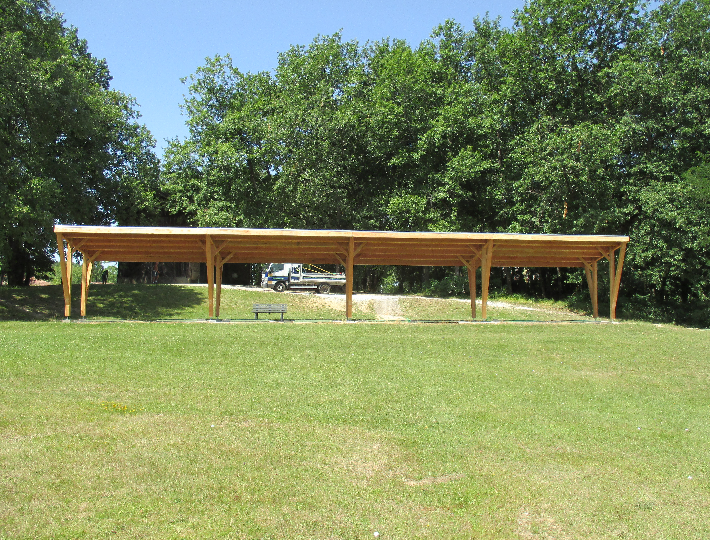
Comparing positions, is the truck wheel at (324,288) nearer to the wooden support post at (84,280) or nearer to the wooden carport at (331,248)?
the wooden carport at (331,248)

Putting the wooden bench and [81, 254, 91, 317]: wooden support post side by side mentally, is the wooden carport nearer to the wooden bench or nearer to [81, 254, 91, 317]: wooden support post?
[81, 254, 91, 317]: wooden support post

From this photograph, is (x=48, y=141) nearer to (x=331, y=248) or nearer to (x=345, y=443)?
(x=331, y=248)

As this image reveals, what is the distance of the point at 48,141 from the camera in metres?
24.7

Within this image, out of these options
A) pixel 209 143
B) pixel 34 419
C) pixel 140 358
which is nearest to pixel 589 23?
pixel 209 143

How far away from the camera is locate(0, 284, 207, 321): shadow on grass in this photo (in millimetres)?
24594

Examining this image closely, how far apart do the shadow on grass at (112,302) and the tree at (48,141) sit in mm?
1948

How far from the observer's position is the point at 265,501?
5.31 m

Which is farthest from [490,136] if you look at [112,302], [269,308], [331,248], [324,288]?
[112,302]

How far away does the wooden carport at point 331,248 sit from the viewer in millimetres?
Answer: 18281

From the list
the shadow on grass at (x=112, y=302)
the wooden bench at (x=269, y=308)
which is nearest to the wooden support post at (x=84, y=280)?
the shadow on grass at (x=112, y=302)

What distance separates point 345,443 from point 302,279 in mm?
27794

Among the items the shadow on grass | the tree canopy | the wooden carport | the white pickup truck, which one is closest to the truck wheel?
the white pickup truck

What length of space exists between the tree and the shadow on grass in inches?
76.7

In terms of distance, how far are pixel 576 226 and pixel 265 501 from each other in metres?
24.6
